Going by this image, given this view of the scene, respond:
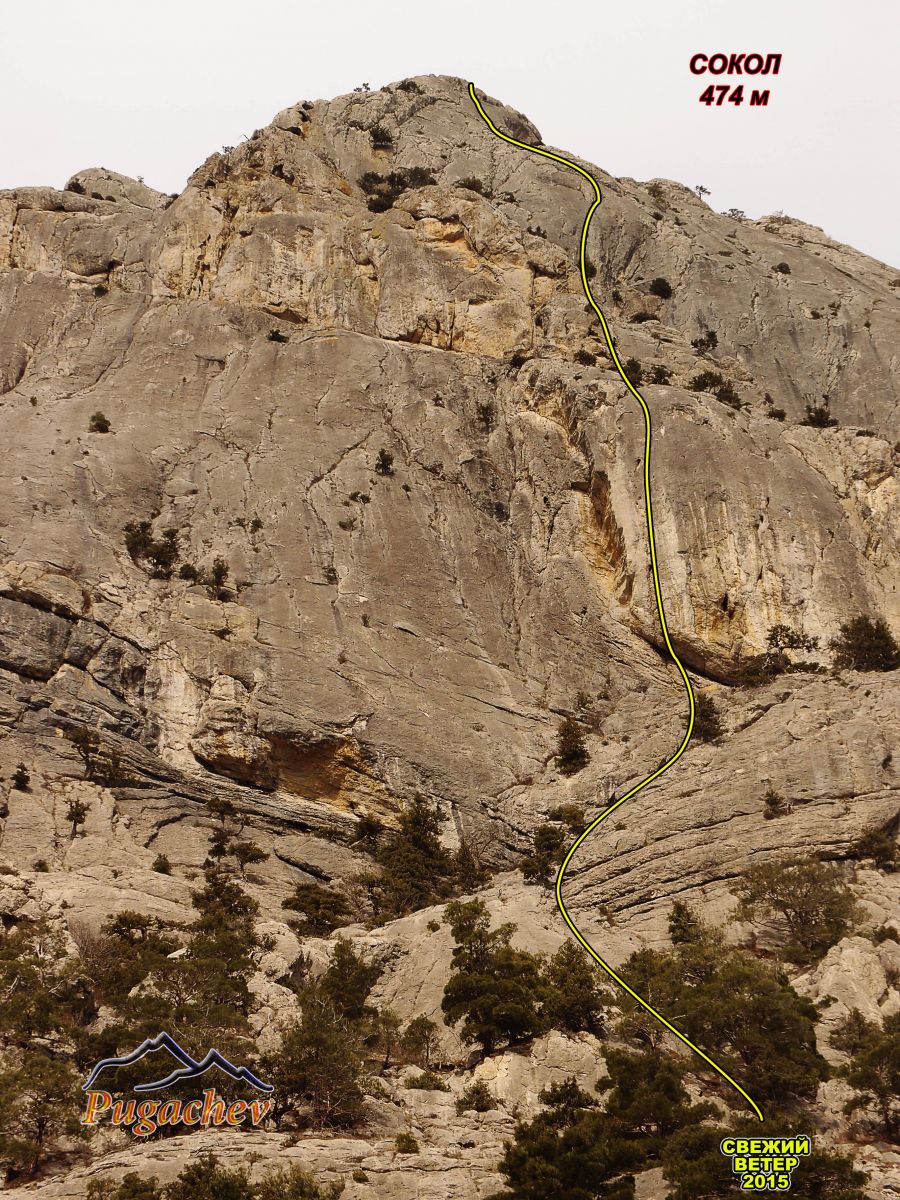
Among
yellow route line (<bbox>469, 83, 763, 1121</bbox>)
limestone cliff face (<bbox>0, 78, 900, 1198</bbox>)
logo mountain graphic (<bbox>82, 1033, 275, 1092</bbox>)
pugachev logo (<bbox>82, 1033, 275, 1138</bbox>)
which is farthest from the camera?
limestone cliff face (<bbox>0, 78, 900, 1198</bbox>)

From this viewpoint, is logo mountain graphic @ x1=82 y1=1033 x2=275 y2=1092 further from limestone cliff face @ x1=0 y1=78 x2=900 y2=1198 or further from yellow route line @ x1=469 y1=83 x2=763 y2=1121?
yellow route line @ x1=469 y1=83 x2=763 y2=1121

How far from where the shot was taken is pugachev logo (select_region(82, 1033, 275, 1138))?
24641 millimetres

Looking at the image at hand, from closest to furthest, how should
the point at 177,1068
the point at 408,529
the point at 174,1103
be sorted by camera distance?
the point at 174,1103, the point at 177,1068, the point at 408,529

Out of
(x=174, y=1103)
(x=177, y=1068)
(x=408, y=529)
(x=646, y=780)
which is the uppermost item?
(x=408, y=529)

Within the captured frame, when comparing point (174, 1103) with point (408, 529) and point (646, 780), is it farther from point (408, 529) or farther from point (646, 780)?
point (408, 529)

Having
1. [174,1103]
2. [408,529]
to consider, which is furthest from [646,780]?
[174,1103]

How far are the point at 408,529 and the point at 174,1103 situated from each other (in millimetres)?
32384

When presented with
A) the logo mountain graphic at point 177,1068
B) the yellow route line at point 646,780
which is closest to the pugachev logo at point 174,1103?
the logo mountain graphic at point 177,1068

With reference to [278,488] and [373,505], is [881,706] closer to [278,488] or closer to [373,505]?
[373,505]

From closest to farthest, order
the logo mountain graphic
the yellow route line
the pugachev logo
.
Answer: the pugachev logo, the logo mountain graphic, the yellow route line

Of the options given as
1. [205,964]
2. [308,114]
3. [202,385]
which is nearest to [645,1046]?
[205,964]

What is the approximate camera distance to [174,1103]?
25.0 metres

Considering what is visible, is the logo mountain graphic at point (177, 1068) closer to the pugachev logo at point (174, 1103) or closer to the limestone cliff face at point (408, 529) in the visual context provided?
the pugachev logo at point (174, 1103)

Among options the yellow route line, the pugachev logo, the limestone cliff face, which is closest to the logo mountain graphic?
the pugachev logo
